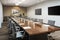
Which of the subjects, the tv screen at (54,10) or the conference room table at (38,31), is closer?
the conference room table at (38,31)

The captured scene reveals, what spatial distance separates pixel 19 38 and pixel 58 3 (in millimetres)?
5209

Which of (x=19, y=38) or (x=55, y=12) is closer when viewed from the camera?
(x=19, y=38)

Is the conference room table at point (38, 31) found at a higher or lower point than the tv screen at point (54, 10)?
lower

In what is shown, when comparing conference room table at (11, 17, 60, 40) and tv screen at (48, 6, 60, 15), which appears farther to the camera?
tv screen at (48, 6, 60, 15)

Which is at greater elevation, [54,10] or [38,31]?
[54,10]

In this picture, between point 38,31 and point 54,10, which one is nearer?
point 38,31

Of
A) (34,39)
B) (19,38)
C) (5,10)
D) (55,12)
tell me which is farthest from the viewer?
(5,10)

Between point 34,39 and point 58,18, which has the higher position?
point 58,18

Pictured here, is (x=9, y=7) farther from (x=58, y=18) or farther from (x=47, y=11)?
(x=58, y=18)

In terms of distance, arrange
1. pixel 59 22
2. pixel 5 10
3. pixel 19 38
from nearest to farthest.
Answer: pixel 19 38
pixel 59 22
pixel 5 10

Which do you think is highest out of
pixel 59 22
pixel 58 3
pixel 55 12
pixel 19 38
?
pixel 58 3

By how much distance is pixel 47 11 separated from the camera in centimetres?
832

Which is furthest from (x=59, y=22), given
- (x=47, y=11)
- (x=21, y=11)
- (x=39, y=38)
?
(x=21, y=11)

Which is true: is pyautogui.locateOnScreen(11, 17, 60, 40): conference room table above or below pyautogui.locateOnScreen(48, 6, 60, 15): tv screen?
below
